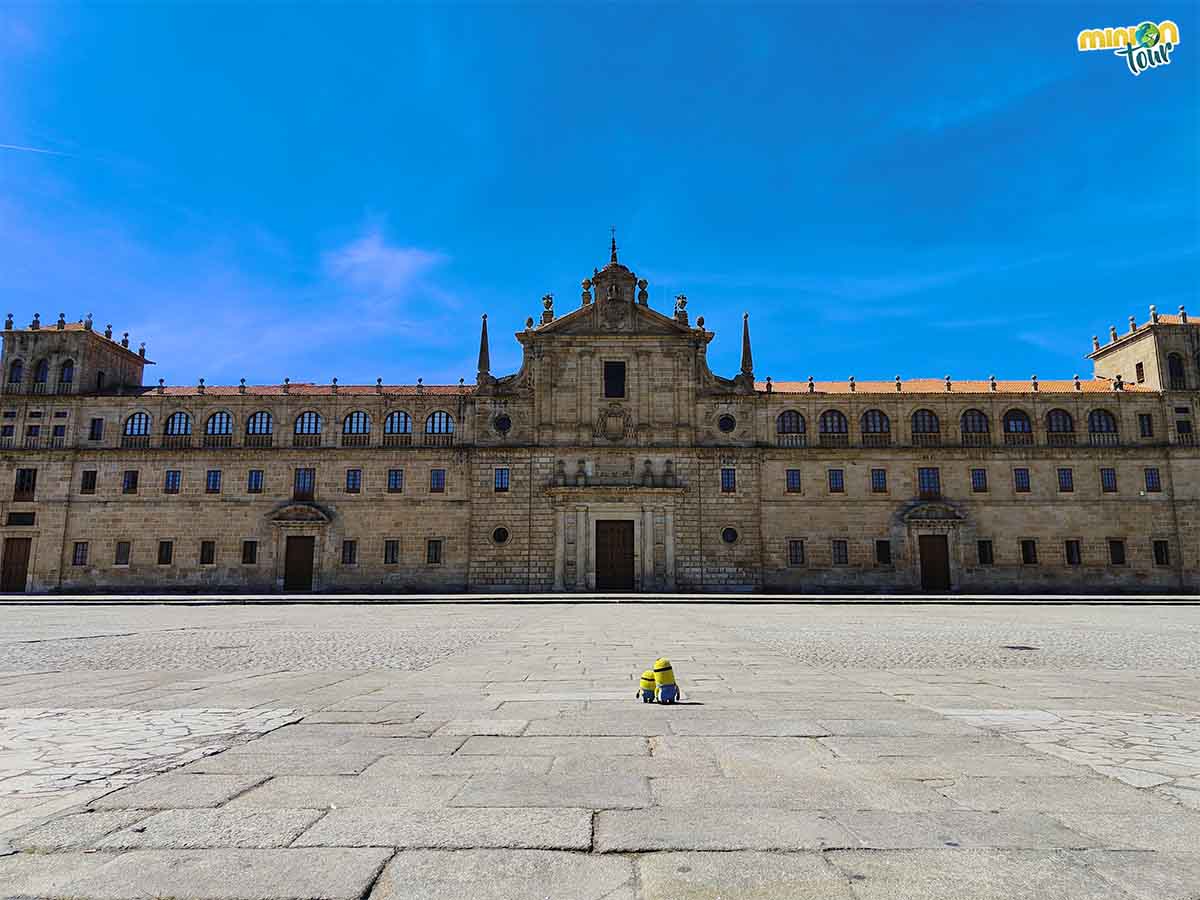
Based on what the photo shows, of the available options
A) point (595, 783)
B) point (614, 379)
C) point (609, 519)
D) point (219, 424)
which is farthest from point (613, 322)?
point (595, 783)

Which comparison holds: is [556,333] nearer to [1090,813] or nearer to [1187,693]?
[1187,693]

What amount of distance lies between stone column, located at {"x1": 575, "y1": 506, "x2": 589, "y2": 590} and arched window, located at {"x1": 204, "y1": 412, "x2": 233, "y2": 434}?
21196mm

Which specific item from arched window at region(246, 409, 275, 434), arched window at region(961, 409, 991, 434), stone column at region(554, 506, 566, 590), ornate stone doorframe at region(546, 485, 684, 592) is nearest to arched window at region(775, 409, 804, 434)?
ornate stone doorframe at region(546, 485, 684, 592)

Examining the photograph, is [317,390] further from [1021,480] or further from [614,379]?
[1021,480]

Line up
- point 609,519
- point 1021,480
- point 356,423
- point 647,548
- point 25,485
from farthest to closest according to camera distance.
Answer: point 356,423 → point 25,485 → point 1021,480 → point 609,519 → point 647,548

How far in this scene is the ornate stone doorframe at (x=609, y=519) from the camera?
4378cm

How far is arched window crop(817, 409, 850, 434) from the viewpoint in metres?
45.9

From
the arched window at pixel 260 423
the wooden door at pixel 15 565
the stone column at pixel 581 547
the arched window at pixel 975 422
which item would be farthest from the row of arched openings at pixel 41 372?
the arched window at pixel 975 422

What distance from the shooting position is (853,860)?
10.8 ft

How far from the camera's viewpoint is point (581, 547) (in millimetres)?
44062

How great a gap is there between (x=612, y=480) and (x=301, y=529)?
58.5 feet

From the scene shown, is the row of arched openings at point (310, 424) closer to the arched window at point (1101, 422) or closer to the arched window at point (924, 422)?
the arched window at point (924, 422)

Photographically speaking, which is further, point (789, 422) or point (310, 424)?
point (310, 424)

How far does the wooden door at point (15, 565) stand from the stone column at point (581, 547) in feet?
102
